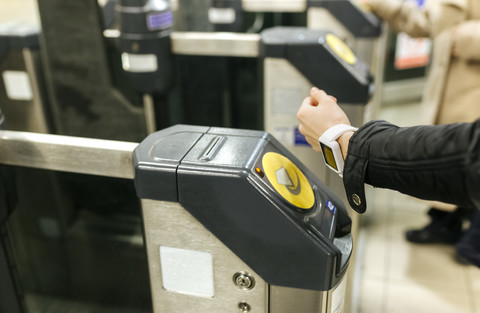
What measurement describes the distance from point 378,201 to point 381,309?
88 cm

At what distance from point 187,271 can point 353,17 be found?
160 centimetres

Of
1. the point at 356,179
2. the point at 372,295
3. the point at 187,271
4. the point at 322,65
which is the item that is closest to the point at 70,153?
the point at 187,271

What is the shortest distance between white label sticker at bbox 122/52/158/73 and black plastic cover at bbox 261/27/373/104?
1.42ft

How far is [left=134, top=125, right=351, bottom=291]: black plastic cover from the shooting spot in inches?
31.2

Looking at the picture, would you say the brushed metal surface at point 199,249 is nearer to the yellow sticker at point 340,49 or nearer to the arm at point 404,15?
the yellow sticker at point 340,49

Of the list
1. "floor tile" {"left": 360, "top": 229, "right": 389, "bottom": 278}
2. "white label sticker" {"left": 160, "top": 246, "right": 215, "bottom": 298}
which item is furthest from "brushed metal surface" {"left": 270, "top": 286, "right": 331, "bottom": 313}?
"floor tile" {"left": 360, "top": 229, "right": 389, "bottom": 278}

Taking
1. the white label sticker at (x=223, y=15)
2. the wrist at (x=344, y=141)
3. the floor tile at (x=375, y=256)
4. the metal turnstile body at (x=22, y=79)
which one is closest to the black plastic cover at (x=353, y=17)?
the white label sticker at (x=223, y=15)

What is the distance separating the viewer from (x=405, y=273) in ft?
6.93

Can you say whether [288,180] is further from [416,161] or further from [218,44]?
[218,44]

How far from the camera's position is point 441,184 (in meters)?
0.76

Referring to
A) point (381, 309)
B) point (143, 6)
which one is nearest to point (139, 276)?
point (143, 6)

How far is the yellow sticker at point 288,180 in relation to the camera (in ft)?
2.72

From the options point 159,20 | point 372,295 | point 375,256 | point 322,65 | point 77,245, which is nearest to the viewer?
point 77,245

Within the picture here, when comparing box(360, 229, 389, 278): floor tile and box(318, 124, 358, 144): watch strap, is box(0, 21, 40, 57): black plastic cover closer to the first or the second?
box(318, 124, 358, 144): watch strap
